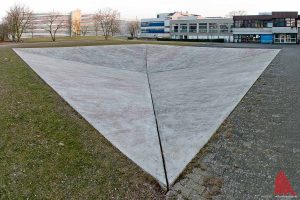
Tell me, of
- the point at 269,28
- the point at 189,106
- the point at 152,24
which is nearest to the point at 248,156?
the point at 189,106

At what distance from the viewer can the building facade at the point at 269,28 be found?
224ft

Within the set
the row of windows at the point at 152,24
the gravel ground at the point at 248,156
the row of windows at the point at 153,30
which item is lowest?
the gravel ground at the point at 248,156

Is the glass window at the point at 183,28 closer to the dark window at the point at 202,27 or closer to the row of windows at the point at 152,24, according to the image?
the dark window at the point at 202,27

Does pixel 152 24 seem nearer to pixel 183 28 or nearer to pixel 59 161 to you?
pixel 183 28

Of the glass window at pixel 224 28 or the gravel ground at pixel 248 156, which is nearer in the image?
the gravel ground at pixel 248 156

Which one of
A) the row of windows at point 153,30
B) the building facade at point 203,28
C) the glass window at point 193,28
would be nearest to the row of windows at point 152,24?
the row of windows at point 153,30

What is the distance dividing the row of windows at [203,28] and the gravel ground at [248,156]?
76.4 meters

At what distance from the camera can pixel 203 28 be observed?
290 feet

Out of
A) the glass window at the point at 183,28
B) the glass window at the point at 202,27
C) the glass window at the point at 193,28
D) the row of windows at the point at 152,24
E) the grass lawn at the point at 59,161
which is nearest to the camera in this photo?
the grass lawn at the point at 59,161

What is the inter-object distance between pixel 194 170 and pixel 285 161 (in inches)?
92.2

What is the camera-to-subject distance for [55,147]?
816 centimetres

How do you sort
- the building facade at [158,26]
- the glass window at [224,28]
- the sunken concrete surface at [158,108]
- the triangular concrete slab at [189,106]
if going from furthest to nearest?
1. the building facade at [158,26]
2. the glass window at [224,28]
3. the triangular concrete slab at [189,106]
4. the sunken concrete surface at [158,108]

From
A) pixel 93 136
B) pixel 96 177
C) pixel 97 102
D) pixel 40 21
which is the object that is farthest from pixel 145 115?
pixel 40 21

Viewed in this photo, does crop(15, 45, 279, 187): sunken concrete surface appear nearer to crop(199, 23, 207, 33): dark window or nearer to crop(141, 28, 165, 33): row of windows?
crop(199, 23, 207, 33): dark window
